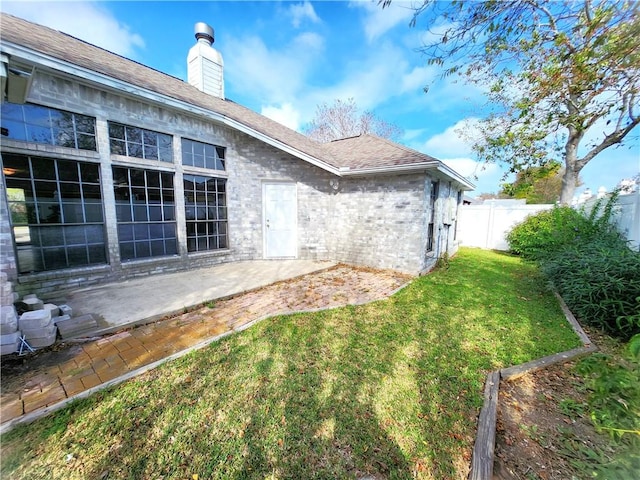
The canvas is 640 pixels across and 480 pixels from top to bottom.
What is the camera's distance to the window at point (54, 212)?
4.30m

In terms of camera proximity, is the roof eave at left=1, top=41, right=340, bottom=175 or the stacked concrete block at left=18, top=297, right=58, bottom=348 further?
the roof eave at left=1, top=41, right=340, bottom=175

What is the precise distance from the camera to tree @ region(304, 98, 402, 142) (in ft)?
69.8

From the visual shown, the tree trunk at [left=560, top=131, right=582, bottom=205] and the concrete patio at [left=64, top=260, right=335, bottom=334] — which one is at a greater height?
the tree trunk at [left=560, top=131, right=582, bottom=205]

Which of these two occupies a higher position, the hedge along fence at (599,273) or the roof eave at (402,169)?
the roof eave at (402,169)

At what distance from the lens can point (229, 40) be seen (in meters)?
8.60

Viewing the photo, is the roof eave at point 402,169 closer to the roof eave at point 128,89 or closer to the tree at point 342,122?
the roof eave at point 128,89

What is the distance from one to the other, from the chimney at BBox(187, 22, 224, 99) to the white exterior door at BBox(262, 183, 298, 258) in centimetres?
434

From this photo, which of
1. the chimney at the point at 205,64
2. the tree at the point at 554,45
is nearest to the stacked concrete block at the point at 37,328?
the tree at the point at 554,45

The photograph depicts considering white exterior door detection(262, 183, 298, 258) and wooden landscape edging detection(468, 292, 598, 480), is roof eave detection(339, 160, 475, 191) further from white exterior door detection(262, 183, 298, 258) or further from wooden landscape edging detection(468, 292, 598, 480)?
wooden landscape edging detection(468, 292, 598, 480)

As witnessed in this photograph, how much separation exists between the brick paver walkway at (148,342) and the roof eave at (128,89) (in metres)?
3.78

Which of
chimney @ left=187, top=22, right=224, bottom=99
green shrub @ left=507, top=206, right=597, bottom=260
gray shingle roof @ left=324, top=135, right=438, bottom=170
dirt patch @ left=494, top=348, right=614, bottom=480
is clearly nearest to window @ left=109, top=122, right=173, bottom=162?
chimney @ left=187, top=22, right=224, bottom=99

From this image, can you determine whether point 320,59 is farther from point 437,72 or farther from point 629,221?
point 629,221

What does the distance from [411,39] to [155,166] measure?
561 centimetres

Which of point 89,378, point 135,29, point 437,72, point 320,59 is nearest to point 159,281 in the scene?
point 89,378
